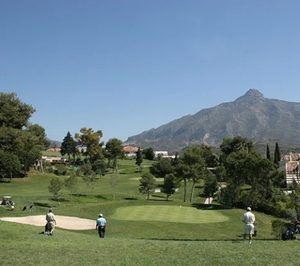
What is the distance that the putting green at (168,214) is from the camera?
4741cm

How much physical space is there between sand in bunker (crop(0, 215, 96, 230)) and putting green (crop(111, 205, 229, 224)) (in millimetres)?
4186

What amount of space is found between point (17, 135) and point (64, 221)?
4910 centimetres

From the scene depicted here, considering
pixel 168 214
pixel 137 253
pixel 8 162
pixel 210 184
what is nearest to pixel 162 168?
pixel 8 162

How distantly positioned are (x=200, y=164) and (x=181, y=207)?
15.9m

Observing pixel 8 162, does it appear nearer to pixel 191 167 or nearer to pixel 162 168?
pixel 191 167

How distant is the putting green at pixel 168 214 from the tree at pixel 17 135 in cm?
3707

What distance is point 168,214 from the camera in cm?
5134

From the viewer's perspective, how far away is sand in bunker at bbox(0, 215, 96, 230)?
40938 mm

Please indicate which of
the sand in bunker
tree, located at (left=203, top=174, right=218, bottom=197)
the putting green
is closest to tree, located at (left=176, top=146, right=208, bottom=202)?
tree, located at (left=203, top=174, right=218, bottom=197)

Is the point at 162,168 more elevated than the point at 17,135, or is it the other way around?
the point at 17,135

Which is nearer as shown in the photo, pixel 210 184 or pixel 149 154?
pixel 210 184

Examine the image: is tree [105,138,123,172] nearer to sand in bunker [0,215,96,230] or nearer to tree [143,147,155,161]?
tree [143,147,155,161]

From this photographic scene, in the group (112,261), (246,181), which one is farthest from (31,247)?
(246,181)

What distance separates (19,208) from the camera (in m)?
51.2
